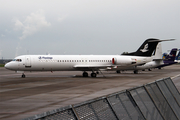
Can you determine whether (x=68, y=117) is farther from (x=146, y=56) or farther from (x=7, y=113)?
(x=146, y=56)

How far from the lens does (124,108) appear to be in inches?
180

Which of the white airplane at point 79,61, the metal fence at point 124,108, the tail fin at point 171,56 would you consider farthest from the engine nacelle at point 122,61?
the metal fence at point 124,108

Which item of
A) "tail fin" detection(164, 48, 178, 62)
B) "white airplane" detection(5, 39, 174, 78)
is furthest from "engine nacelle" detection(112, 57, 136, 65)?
"tail fin" detection(164, 48, 178, 62)

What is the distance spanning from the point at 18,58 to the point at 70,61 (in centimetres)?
728

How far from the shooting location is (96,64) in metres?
35.2

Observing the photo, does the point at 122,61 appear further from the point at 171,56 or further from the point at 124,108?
the point at 124,108

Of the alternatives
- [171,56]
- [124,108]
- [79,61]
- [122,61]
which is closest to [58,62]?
[79,61]

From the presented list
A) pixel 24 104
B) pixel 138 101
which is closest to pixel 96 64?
pixel 24 104

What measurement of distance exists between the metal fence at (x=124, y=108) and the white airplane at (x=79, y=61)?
25.5m

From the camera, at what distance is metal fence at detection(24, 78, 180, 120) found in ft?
10.9

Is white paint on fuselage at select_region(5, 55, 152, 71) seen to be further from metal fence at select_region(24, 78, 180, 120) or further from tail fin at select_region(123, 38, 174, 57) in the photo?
metal fence at select_region(24, 78, 180, 120)

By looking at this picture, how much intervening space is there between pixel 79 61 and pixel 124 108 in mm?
29368

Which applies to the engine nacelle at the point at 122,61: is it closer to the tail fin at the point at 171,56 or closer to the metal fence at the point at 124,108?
the tail fin at the point at 171,56

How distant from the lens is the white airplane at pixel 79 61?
3075cm
